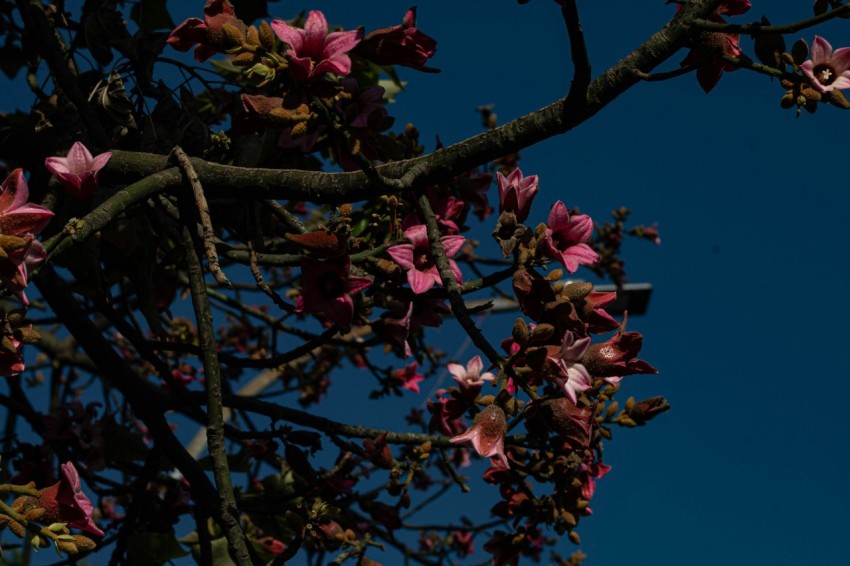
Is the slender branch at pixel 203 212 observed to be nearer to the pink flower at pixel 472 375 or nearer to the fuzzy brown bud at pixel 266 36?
the fuzzy brown bud at pixel 266 36

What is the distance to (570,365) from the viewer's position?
5.03ft

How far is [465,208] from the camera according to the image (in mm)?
2252

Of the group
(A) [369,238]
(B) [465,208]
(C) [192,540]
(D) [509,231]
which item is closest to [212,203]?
(A) [369,238]

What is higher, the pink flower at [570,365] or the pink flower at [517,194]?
the pink flower at [517,194]

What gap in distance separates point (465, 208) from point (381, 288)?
19.6 inches

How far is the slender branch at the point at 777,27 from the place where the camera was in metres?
1.41

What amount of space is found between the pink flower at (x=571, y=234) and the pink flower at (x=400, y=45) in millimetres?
499

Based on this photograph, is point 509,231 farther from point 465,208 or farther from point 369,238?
point 465,208

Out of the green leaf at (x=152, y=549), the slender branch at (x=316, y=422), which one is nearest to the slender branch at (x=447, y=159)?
the slender branch at (x=316, y=422)

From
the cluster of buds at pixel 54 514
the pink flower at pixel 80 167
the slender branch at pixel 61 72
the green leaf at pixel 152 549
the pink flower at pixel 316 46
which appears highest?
the slender branch at pixel 61 72

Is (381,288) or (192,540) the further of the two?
(192,540)

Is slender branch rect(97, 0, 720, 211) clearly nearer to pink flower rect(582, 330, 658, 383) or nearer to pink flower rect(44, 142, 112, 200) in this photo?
pink flower rect(44, 142, 112, 200)

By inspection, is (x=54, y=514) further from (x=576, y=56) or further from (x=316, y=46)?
(x=576, y=56)

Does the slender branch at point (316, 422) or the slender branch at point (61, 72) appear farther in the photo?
the slender branch at point (316, 422)
